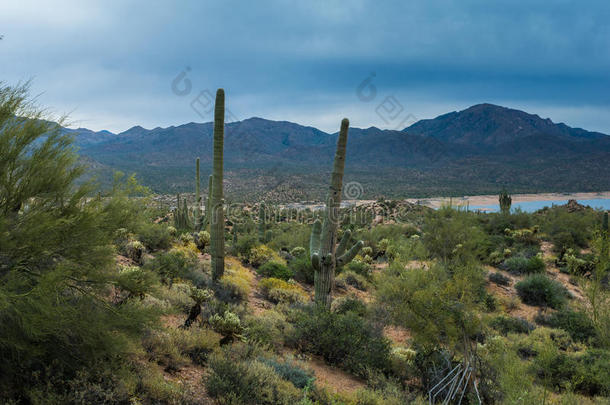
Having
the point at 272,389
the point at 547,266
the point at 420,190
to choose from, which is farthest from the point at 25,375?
the point at 420,190

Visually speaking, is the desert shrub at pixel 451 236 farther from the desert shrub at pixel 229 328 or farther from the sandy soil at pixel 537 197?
the sandy soil at pixel 537 197

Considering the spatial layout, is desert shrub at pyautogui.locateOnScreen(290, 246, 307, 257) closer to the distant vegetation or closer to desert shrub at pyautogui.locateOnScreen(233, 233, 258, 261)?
desert shrub at pyautogui.locateOnScreen(233, 233, 258, 261)

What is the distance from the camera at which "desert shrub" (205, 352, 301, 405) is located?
4.60 m

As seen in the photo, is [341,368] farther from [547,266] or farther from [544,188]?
[544,188]

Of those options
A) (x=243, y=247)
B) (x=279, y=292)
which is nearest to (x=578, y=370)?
(x=279, y=292)

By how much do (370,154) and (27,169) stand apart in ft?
456

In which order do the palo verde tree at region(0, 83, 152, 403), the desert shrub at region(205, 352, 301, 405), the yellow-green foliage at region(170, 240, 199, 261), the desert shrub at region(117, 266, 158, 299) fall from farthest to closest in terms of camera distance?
the yellow-green foliage at region(170, 240, 199, 261) < the desert shrub at region(117, 266, 158, 299) < the desert shrub at region(205, 352, 301, 405) < the palo verde tree at region(0, 83, 152, 403)

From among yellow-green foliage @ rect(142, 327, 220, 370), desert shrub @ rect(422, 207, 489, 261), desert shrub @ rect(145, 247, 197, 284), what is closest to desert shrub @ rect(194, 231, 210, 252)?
desert shrub @ rect(145, 247, 197, 284)

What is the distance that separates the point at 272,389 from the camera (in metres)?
4.83

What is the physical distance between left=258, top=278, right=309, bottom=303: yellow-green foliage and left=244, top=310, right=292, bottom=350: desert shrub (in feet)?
7.63

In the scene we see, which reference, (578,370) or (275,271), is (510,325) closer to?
(578,370)

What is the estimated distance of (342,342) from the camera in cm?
710

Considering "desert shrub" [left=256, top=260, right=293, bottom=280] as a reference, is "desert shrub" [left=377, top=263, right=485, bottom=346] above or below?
above

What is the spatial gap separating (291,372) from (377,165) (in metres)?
125
